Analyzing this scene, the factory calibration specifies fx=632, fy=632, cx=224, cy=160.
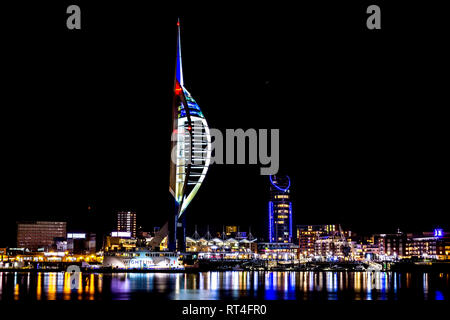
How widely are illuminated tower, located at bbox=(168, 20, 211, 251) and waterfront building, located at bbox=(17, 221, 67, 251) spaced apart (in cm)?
6873

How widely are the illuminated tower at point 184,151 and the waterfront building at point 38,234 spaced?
225 feet

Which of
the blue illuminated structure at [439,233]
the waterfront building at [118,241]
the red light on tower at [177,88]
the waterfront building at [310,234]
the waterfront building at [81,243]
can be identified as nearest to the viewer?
the red light on tower at [177,88]

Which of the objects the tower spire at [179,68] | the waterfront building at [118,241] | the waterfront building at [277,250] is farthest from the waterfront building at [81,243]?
the tower spire at [179,68]

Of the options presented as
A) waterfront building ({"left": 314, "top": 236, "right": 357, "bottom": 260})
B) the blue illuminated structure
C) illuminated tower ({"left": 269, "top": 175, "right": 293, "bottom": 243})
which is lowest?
waterfront building ({"left": 314, "top": 236, "right": 357, "bottom": 260})

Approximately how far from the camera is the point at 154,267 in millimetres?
95938

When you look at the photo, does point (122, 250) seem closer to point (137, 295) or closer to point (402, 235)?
point (137, 295)

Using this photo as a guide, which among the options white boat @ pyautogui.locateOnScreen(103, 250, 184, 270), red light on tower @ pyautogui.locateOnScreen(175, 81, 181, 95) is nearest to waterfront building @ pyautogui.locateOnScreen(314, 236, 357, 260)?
white boat @ pyautogui.locateOnScreen(103, 250, 184, 270)

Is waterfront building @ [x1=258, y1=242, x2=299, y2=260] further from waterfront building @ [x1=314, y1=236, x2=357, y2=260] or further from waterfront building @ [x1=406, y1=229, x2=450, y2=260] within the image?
waterfront building @ [x1=406, y1=229, x2=450, y2=260]

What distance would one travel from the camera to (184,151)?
90.3 m

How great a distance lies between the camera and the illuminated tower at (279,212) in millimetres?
153875

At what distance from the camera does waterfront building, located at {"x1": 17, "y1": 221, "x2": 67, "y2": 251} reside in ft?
500

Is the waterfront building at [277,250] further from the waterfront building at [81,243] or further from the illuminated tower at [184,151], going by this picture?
the illuminated tower at [184,151]
